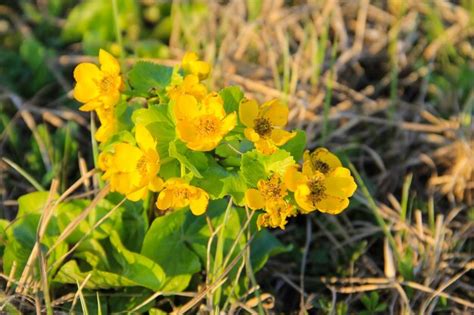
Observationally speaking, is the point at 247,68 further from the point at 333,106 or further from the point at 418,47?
the point at 418,47

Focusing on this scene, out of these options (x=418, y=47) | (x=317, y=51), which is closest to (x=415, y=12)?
(x=418, y=47)

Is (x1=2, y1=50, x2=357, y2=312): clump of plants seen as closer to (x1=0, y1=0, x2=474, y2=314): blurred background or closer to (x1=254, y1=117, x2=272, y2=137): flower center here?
(x1=254, y1=117, x2=272, y2=137): flower center

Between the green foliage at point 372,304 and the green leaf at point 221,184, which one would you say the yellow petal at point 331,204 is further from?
the green foliage at point 372,304

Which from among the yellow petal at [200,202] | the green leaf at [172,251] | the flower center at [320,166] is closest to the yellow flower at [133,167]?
the yellow petal at [200,202]

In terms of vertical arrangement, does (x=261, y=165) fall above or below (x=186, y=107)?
below

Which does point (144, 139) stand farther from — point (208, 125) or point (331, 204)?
point (331, 204)

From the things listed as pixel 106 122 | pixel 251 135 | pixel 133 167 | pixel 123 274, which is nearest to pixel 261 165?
pixel 251 135
